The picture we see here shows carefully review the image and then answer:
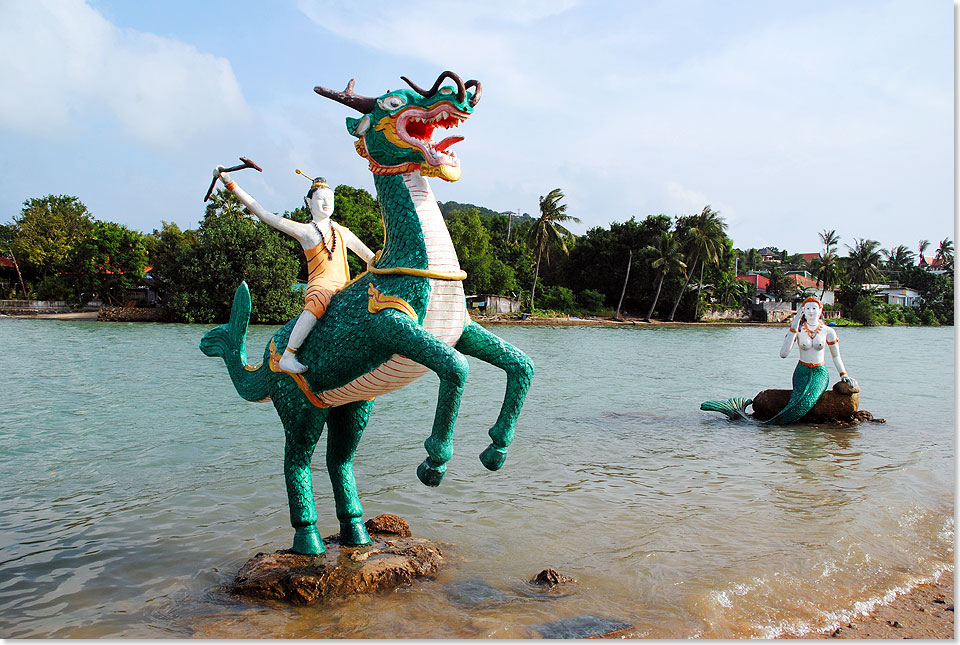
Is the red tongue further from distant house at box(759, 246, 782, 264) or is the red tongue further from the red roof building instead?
distant house at box(759, 246, 782, 264)

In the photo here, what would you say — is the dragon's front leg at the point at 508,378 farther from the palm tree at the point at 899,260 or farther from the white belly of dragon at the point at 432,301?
the palm tree at the point at 899,260

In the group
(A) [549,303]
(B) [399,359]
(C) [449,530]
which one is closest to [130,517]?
(C) [449,530]

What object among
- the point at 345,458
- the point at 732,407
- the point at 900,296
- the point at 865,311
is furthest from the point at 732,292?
the point at 345,458

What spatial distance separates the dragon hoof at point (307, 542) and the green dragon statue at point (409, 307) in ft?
2.38

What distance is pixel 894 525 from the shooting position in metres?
5.34

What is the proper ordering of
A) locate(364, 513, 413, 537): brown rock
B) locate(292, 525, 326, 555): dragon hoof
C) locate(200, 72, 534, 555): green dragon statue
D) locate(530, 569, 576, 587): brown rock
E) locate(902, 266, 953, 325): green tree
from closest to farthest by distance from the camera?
locate(200, 72, 534, 555): green dragon statue → locate(292, 525, 326, 555): dragon hoof → locate(530, 569, 576, 587): brown rock → locate(364, 513, 413, 537): brown rock → locate(902, 266, 953, 325): green tree

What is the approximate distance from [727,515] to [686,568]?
1.38 meters

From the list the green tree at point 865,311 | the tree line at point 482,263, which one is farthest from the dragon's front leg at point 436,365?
the green tree at point 865,311

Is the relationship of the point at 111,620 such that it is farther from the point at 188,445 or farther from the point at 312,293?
the point at 188,445

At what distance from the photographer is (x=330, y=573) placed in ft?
12.6

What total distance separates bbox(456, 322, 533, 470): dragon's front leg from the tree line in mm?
26926

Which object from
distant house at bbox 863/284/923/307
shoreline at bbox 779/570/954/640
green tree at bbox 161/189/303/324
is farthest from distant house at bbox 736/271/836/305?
shoreline at bbox 779/570/954/640

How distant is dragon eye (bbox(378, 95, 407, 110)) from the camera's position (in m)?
3.39

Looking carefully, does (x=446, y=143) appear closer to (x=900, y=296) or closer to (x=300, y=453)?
(x=300, y=453)
